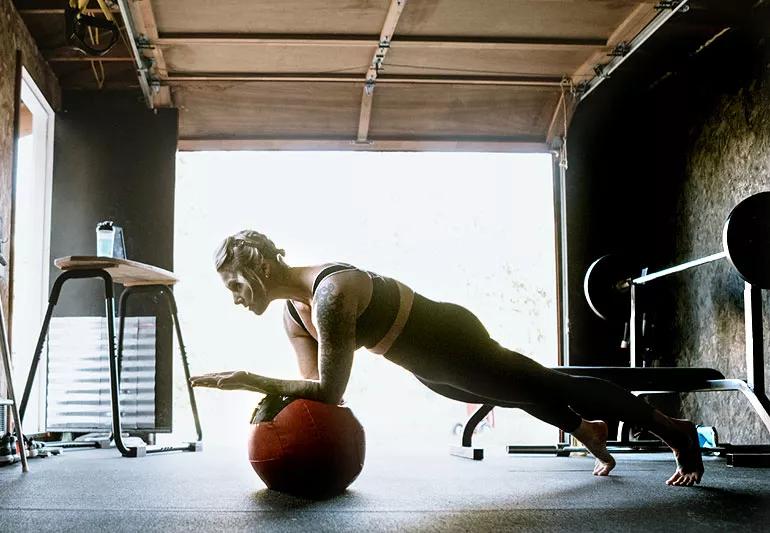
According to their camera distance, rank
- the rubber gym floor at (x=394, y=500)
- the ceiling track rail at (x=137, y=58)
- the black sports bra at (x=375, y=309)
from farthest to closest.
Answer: the ceiling track rail at (x=137, y=58) → the black sports bra at (x=375, y=309) → the rubber gym floor at (x=394, y=500)

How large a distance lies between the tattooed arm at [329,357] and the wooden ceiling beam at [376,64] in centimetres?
245

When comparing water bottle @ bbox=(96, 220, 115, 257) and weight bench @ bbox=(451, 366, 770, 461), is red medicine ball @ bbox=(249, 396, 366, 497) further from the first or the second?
water bottle @ bbox=(96, 220, 115, 257)

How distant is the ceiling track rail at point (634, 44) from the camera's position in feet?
15.2

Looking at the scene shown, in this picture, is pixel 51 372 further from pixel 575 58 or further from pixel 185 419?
pixel 575 58

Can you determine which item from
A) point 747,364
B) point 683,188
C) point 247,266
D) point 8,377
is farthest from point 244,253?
point 683,188

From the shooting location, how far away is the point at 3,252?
4.62m

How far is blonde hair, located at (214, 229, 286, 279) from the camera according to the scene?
285cm

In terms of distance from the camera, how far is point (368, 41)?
16.6 ft

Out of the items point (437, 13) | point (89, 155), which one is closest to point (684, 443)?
point (437, 13)

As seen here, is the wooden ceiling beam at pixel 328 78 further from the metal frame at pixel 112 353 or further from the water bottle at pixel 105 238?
the metal frame at pixel 112 353

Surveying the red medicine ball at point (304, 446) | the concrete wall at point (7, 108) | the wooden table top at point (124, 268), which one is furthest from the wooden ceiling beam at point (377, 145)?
the red medicine ball at point (304, 446)

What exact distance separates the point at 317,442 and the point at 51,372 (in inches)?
134

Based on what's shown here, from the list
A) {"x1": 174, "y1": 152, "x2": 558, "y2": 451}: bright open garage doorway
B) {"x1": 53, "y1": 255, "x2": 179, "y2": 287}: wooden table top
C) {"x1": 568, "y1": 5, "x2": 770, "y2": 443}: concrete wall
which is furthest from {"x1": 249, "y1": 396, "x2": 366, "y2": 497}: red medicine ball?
{"x1": 174, "y1": 152, "x2": 558, "y2": 451}: bright open garage doorway

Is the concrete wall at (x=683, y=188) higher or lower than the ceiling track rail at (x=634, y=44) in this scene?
lower
